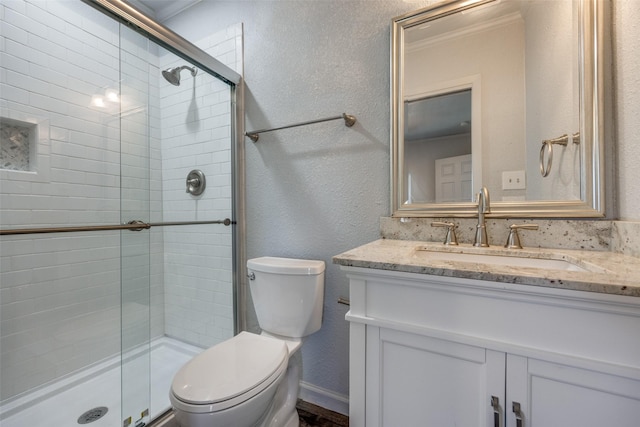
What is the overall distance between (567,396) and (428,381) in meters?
0.28

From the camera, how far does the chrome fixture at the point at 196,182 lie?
1.71m

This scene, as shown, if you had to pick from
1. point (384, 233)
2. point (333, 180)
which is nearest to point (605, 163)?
point (384, 233)

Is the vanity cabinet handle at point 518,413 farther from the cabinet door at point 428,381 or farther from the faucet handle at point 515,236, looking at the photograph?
the faucet handle at point 515,236

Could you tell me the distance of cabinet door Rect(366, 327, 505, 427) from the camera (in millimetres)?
628

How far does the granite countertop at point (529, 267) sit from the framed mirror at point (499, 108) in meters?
0.18

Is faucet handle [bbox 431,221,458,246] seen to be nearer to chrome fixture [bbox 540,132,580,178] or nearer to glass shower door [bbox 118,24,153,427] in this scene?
chrome fixture [bbox 540,132,580,178]

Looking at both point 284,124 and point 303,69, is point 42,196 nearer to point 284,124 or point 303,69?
point 284,124

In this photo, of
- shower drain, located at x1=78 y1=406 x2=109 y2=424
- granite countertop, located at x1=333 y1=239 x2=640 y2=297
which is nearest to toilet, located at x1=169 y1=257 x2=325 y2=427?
granite countertop, located at x1=333 y1=239 x2=640 y2=297

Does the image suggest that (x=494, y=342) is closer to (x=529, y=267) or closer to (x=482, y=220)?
(x=529, y=267)

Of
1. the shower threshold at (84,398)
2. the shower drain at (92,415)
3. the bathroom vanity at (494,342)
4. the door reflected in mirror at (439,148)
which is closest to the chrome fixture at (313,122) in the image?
the door reflected in mirror at (439,148)

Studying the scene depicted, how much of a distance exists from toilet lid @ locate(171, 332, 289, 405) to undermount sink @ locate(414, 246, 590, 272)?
65 cm

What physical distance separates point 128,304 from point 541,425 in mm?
1764

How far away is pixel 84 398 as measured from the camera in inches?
52.1

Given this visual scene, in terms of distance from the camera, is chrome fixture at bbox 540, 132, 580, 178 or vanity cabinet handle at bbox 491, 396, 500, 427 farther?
chrome fixture at bbox 540, 132, 580, 178
